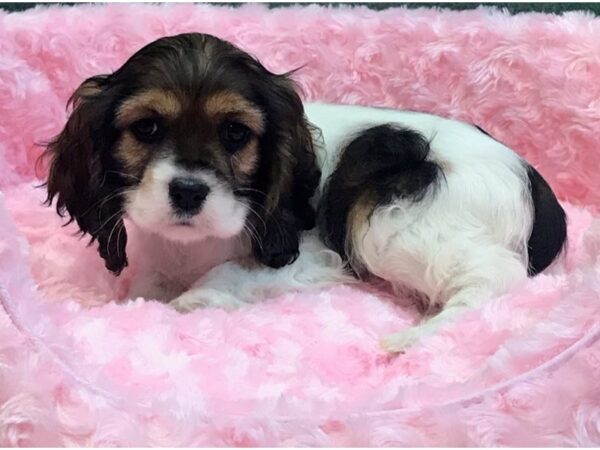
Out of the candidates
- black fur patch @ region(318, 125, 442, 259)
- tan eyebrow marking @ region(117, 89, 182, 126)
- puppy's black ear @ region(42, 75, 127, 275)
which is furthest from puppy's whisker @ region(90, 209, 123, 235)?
black fur patch @ region(318, 125, 442, 259)

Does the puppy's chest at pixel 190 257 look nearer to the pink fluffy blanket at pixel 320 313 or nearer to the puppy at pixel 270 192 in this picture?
the puppy at pixel 270 192

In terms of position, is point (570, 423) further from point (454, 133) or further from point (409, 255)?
point (454, 133)

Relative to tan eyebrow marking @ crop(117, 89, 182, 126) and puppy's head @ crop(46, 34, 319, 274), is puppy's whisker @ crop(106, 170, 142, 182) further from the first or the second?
tan eyebrow marking @ crop(117, 89, 182, 126)

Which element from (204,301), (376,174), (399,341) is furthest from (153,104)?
(399,341)

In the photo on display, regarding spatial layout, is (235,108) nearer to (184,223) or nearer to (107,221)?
(184,223)

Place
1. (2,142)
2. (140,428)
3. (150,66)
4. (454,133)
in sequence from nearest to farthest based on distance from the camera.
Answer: (140,428) → (150,66) → (454,133) → (2,142)

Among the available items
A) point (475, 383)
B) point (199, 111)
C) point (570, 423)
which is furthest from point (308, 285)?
point (570, 423)

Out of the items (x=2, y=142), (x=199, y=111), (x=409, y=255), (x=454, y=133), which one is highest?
(x=199, y=111)
